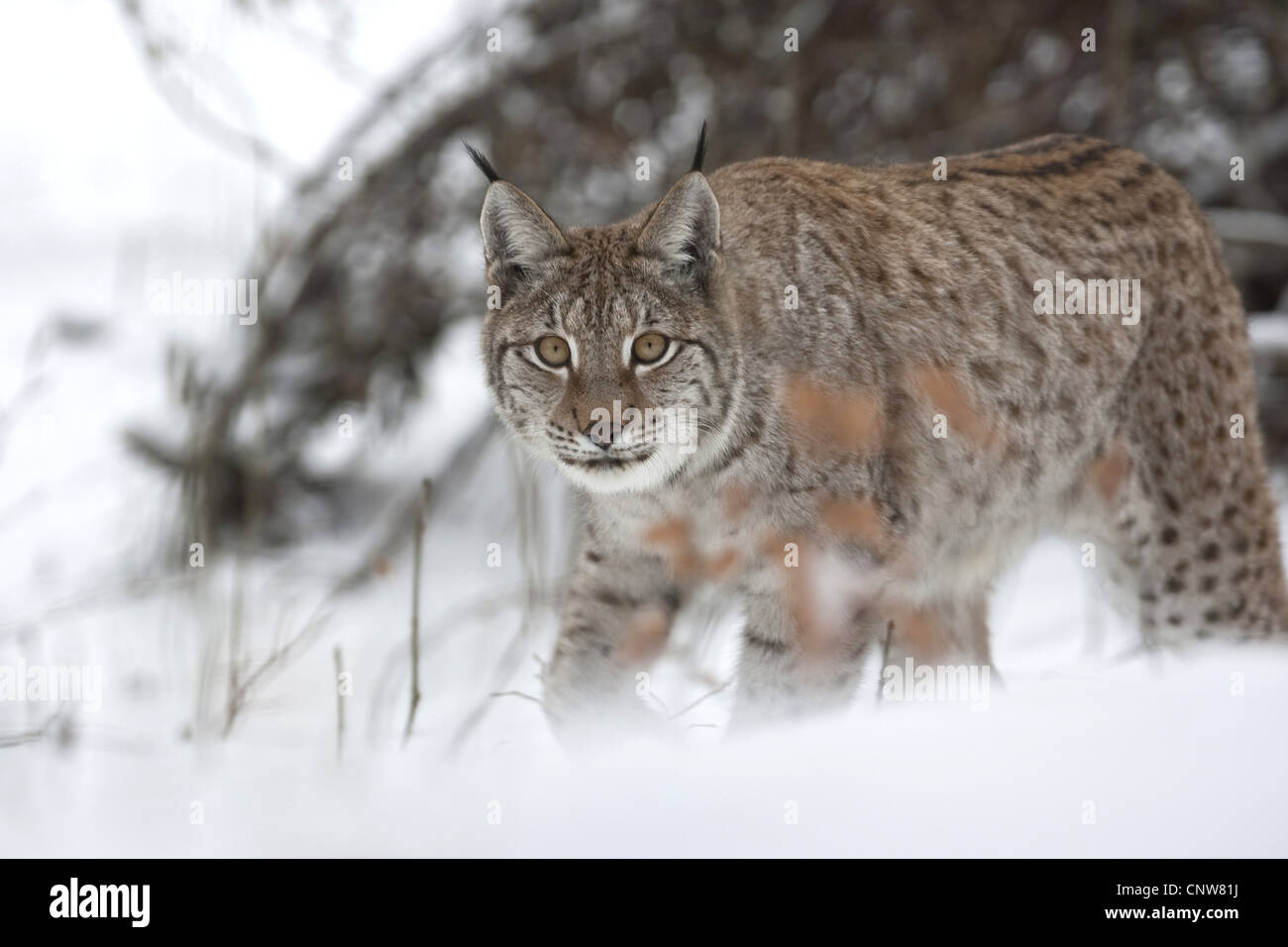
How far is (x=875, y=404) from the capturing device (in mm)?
4164

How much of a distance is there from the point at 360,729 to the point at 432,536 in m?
4.61

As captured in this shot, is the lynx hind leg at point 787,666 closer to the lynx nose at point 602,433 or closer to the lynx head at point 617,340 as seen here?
the lynx head at point 617,340

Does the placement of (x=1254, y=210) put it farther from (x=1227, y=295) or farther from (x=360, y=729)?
(x=360, y=729)

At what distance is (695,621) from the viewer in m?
4.56

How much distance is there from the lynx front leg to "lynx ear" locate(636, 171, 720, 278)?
0.95 metres

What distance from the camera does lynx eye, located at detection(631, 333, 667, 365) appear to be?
3875 mm

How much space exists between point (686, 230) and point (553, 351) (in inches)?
20.6

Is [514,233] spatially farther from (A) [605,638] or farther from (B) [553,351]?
(A) [605,638]

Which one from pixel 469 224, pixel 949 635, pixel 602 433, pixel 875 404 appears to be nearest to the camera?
pixel 602 433

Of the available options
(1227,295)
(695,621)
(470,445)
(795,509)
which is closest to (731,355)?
(795,509)

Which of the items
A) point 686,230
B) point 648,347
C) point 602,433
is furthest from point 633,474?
point 686,230

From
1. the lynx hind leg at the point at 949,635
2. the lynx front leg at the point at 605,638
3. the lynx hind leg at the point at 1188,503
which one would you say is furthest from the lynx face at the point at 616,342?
the lynx hind leg at the point at 1188,503

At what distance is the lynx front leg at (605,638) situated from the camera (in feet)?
14.0

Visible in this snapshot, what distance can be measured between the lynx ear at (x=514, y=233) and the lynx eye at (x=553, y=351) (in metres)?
0.29
